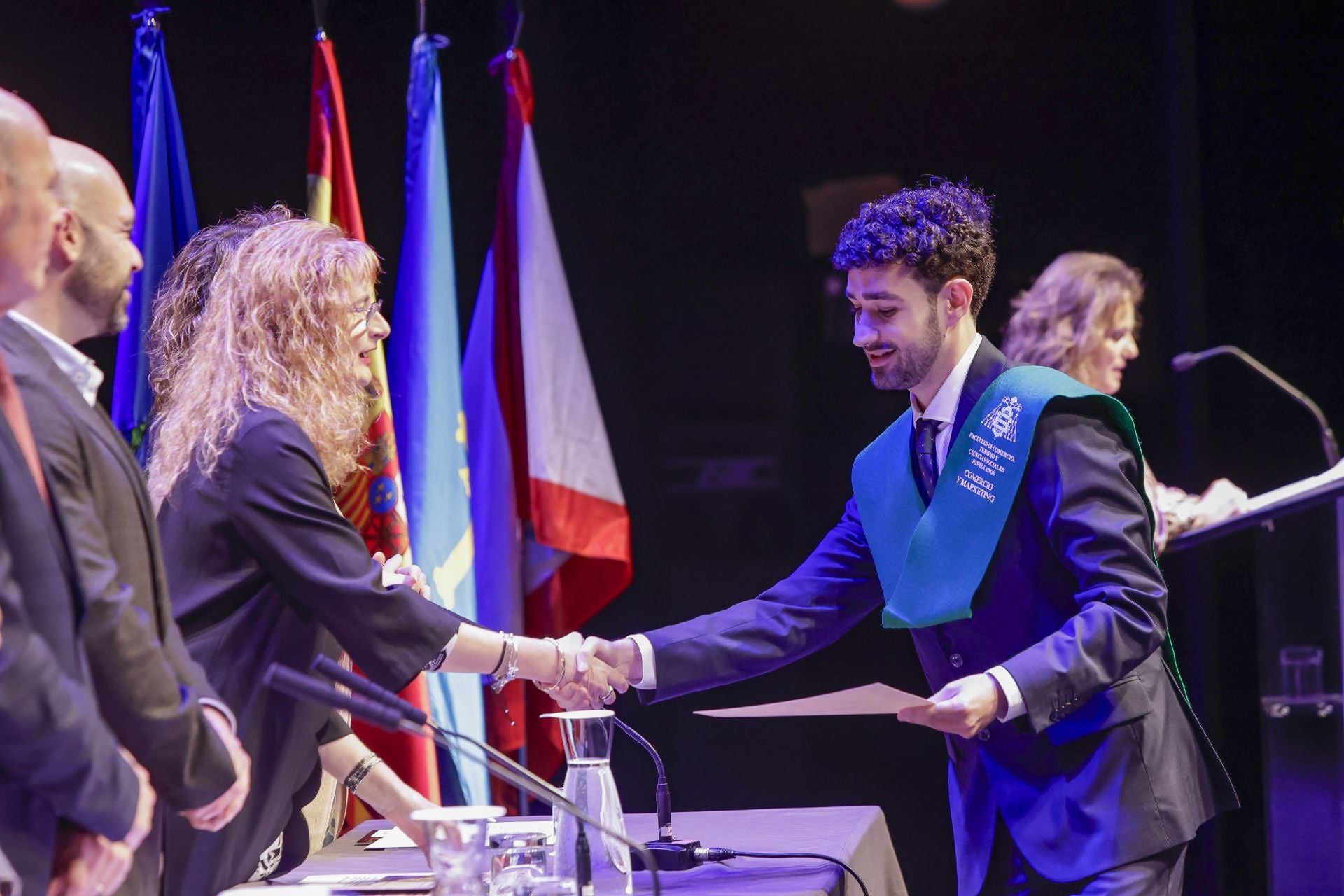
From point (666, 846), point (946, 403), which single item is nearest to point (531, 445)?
point (946, 403)

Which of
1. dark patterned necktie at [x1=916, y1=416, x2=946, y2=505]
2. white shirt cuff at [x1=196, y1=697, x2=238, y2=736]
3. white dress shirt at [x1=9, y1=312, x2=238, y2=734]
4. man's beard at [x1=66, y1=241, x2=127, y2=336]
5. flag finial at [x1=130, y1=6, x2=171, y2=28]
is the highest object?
flag finial at [x1=130, y1=6, x2=171, y2=28]

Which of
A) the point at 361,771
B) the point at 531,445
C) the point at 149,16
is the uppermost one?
the point at 149,16

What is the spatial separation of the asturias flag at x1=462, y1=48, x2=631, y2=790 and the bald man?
7.22 feet

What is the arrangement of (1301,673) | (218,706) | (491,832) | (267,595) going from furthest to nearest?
(1301,673) < (267,595) < (491,832) < (218,706)

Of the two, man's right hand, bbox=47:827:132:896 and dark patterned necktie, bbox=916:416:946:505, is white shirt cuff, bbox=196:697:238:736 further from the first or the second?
dark patterned necktie, bbox=916:416:946:505

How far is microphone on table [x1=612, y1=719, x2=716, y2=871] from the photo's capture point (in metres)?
1.91

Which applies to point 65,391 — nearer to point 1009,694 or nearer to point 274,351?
point 274,351

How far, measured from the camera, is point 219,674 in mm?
1887

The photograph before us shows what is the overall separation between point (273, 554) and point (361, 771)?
39 cm

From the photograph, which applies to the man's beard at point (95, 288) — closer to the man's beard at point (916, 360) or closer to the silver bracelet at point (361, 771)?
the silver bracelet at point (361, 771)

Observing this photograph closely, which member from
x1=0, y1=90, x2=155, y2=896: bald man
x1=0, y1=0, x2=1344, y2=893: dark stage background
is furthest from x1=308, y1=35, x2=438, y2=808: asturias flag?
x1=0, y1=90, x2=155, y2=896: bald man

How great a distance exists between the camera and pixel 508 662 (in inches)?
93.8

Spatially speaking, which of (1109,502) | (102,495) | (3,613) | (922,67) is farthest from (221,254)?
(922,67)

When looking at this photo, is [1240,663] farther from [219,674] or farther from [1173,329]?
[219,674]
